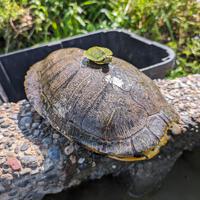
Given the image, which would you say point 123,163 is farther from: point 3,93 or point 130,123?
point 3,93

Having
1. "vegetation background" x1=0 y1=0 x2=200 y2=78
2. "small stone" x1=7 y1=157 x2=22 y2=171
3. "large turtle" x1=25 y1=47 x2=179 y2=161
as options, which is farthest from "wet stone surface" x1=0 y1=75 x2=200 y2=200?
"vegetation background" x1=0 y1=0 x2=200 y2=78

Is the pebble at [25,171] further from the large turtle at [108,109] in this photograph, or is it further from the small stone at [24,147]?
the large turtle at [108,109]

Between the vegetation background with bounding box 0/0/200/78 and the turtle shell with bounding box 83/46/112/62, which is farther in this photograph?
the vegetation background with bounding box 0/0/200/78

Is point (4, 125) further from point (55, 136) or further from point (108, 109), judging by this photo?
point (108, 109)

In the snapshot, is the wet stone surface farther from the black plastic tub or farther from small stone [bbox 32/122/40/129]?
the black plastic tub

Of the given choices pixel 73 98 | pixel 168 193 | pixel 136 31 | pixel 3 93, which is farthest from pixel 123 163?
pixel 136 31

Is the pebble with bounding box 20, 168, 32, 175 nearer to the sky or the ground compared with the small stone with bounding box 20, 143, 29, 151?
nearer to the ground

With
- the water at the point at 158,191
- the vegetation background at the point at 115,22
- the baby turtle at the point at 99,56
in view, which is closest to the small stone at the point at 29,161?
the water at the point at 158,191
